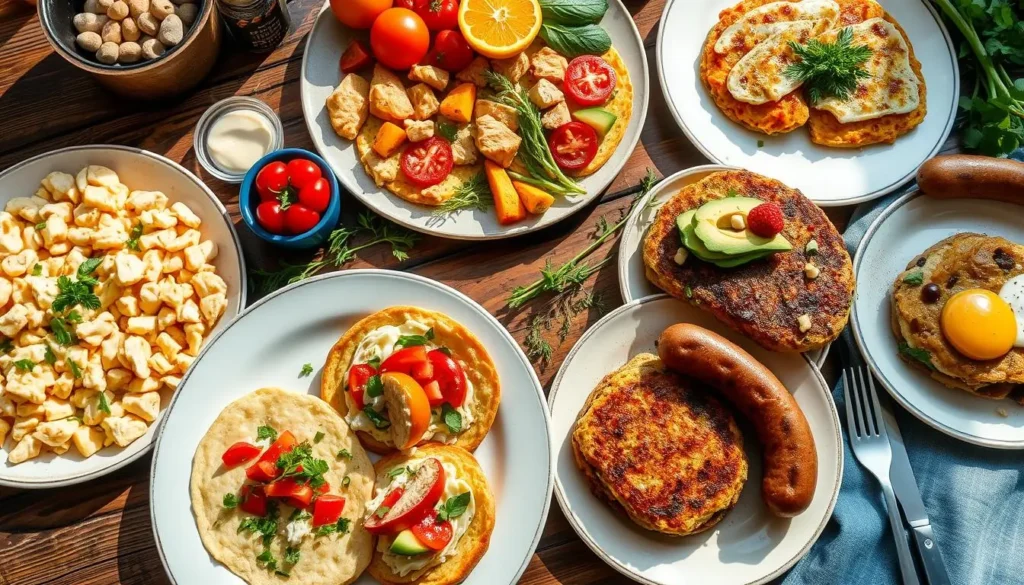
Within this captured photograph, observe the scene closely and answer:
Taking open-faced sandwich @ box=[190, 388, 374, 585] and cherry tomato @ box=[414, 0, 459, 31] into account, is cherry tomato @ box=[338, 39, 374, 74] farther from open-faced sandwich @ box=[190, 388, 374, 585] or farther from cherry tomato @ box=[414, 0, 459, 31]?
open-faced sandwich @ box=[190, 388, 374, 585]

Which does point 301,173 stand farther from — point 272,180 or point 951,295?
point 951,295

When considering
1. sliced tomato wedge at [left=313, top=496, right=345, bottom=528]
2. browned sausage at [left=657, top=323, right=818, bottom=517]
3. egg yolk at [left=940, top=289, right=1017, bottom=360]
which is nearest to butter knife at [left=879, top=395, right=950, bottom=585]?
egg yolk at [left=940, top=289, right=1017, bottom=360]

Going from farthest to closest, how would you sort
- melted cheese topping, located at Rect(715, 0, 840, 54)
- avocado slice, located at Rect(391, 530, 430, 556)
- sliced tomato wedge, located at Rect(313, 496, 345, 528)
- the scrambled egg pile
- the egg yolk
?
melted cheese topping, located at Rect(715, 0, 840, 54) < the egg yolk < the scrambled egg pile < sliced tomato wedge, located at Rect(313, 496, 345, 528) < avocado slice, located at Rect(391, 530, 430, 556)

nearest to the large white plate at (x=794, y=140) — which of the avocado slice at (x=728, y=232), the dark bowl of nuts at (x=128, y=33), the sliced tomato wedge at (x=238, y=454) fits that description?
the avocado slice at (x=728, y=232)

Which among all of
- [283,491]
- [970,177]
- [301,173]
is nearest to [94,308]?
[301,173]

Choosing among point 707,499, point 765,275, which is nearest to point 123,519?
point 707,499

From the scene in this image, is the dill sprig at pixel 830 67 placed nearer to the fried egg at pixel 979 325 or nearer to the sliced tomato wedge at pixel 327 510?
the fried egg at pixel 979 325
